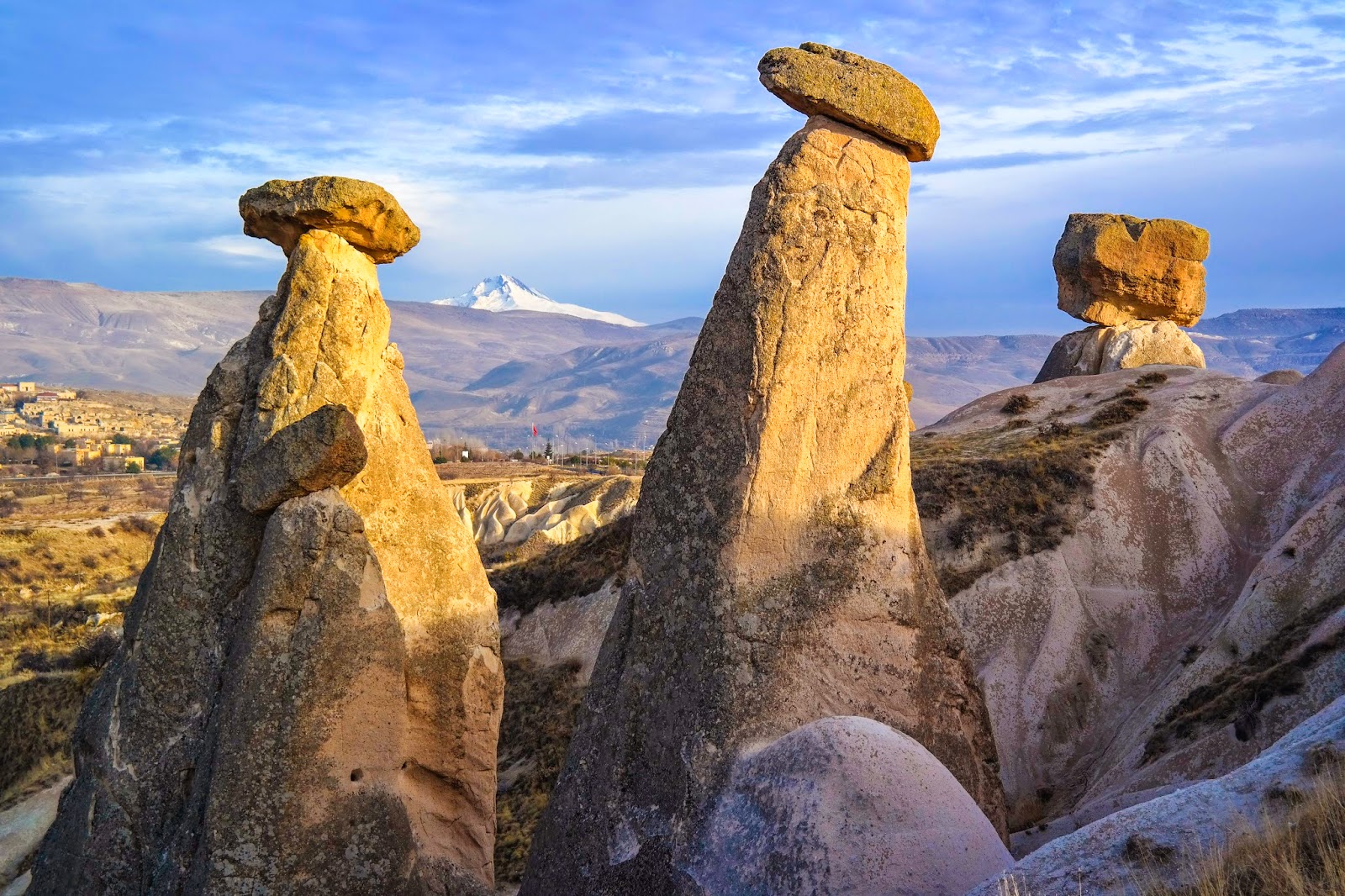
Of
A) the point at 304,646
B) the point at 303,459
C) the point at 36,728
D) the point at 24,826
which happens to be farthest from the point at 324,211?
the point at 36,728

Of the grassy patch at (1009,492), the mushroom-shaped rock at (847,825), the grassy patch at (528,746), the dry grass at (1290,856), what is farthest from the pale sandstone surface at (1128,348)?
the dry grass at (1290,856)

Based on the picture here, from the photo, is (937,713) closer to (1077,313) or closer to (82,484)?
(1077,313)

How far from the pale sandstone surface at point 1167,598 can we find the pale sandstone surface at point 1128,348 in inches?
202

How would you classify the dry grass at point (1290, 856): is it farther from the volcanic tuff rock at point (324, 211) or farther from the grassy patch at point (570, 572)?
the grassy patch at point (570, 572)

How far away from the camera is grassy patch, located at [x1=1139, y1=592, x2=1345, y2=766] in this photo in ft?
32.4

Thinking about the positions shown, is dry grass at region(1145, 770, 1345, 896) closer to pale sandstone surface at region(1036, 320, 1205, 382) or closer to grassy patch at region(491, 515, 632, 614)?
grassy patch at region(491, 515, 632, 614)

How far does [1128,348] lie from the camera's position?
2459 centimetres

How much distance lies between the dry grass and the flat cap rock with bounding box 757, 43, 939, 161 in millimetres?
4281

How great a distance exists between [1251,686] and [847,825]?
6114 mm

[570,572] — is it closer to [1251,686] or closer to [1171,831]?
[1251,686]

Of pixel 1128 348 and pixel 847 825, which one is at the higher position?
pixel 1128 348

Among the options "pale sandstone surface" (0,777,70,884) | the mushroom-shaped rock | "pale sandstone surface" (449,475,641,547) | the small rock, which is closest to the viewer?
the mushroom-shaped rock

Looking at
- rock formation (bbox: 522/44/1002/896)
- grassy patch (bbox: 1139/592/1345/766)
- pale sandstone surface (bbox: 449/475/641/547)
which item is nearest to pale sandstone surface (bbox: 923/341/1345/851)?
grassy patch (bbox: 1139/592/1345/766)

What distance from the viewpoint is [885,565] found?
287 inches
